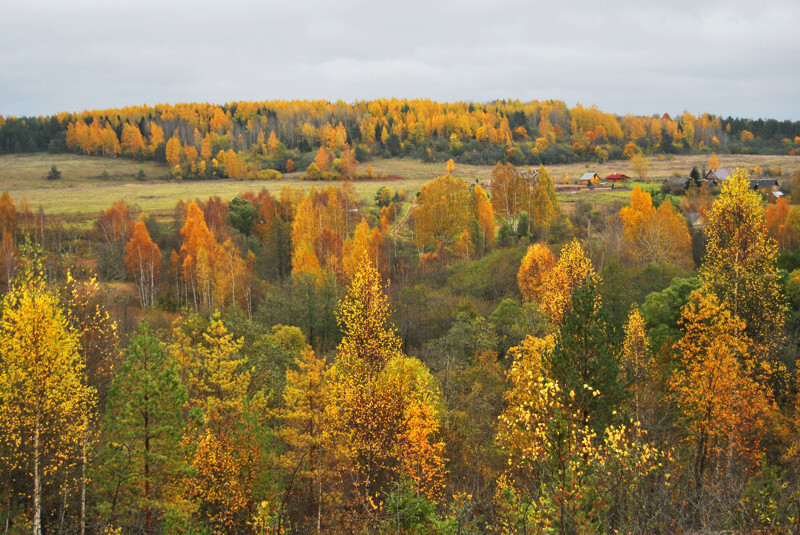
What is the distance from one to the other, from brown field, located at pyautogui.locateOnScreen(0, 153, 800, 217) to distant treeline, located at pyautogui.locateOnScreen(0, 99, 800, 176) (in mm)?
6063

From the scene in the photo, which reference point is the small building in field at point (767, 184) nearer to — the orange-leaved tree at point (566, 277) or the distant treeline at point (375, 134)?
the distant treeline at point (375, 134)

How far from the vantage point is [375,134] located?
493ft

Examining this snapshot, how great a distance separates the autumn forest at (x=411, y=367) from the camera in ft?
48.6

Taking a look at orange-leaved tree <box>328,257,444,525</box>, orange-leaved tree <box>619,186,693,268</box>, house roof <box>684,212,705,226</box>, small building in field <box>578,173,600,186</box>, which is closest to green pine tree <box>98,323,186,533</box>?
orange-leaved tree <box>328,257,444,525</box>

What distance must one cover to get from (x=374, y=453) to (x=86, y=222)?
66.2 metres

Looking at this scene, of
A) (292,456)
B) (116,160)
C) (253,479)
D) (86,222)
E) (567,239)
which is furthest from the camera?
(116,160)

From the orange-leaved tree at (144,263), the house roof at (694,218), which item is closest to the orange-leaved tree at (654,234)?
the house roof at (694,218)

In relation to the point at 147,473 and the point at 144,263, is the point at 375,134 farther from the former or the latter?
the point at 147,473

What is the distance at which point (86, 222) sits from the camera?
71.9 meters

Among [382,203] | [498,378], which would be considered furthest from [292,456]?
[382,203]

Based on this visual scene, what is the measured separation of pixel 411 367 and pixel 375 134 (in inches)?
5205

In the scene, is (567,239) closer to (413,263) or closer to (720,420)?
(413,263)

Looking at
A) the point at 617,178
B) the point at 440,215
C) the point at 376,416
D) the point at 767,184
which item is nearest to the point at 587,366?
the point at 376,416

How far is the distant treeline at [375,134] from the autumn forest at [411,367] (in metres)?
54.4
